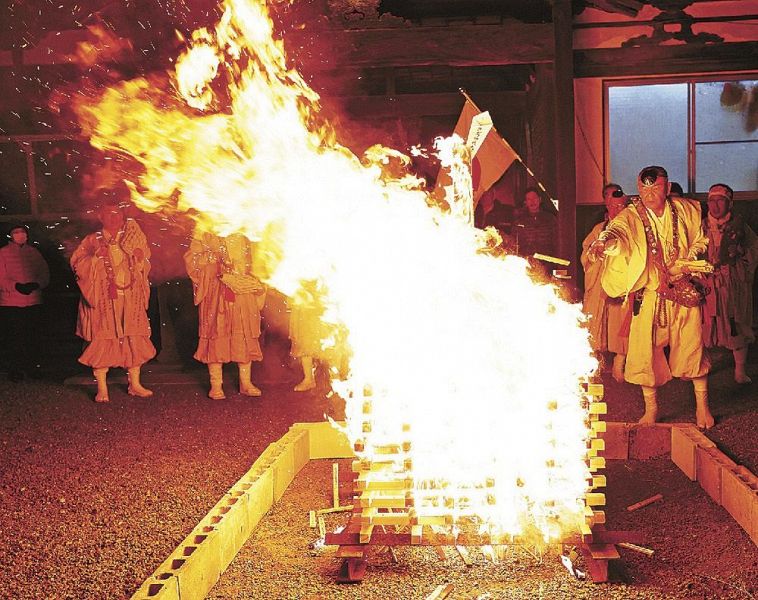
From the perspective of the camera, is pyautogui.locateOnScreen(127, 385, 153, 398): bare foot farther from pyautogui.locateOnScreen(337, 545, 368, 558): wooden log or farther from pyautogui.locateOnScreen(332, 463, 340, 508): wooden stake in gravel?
pyautogui.locateOnScreen(337, 545, 368, 558): wooden log

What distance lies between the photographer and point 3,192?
11984 millimetres

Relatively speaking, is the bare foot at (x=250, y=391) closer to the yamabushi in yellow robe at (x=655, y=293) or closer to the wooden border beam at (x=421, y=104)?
the yamabushi in yellow robe at (x=655, y=293)

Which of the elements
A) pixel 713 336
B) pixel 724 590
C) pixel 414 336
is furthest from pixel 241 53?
pixel 713 336

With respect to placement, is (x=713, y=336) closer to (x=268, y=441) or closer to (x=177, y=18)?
(x=268, y=441)

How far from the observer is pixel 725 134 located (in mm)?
11133

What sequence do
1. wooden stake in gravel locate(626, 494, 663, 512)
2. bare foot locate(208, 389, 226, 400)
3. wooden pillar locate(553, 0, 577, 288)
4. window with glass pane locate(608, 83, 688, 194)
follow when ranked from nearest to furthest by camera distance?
1. wooden stake in gravel locate(626, 494, 663, 512)
2. bare foot locate(208, 389, 226, 400)
3. wooden pillar locate(553, 0, 577, 288)
4. window with glass pane locate(608, 83, 688, 194)

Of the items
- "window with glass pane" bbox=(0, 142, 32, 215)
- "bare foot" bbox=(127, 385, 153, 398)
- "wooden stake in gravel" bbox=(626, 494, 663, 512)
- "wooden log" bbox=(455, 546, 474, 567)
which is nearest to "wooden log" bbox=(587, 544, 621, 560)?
"wooden log" bbox=(455, 546, 474, 567)

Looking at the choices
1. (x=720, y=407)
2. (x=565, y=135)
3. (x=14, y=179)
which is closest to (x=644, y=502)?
(x=720, y=407)

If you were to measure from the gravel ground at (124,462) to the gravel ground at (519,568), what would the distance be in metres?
0.13

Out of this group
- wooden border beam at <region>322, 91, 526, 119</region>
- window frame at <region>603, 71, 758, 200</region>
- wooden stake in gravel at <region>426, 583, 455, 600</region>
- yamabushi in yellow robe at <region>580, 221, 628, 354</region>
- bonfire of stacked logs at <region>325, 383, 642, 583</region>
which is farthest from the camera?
wooden border beam at <region>322, 91, 526, 119</region>

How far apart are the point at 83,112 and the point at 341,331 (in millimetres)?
5689

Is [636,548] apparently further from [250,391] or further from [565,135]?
[565,135]

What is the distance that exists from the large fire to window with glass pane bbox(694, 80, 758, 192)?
22.0 feet

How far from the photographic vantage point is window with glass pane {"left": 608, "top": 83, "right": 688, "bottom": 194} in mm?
11227
